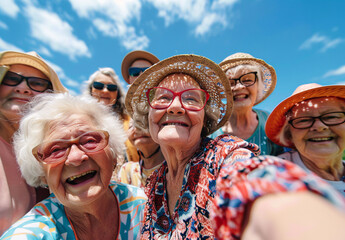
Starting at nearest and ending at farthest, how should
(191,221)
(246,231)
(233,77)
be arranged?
(246,231)
(191,221)
(233,77)

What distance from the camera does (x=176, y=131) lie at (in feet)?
4.83

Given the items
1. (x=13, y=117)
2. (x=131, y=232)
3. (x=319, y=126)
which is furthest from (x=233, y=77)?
(x=13, y=117)

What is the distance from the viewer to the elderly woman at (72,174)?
1.50m

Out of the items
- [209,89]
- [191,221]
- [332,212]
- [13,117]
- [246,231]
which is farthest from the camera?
[13,117]

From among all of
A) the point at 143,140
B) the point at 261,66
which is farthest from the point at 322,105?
the point at 143,140

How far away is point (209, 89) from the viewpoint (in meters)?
1.83

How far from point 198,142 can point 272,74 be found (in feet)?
7.68

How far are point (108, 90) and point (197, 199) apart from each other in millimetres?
3914

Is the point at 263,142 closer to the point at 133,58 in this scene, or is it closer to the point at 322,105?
the point at 322,105

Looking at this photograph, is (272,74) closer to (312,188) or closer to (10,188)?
(312,188)

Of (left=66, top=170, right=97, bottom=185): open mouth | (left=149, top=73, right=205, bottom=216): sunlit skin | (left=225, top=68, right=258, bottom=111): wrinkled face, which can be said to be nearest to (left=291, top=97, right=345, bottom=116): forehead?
(left=225, top=68, right=258, bottom=111): wrinkled face

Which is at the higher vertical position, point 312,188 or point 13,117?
point 13,117

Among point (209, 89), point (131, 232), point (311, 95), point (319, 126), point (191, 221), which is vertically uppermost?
point (209, 89)

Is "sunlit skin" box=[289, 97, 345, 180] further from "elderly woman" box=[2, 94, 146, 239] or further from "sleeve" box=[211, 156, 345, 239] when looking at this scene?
"elderly woman" box=[2, 94, 146, 239]
